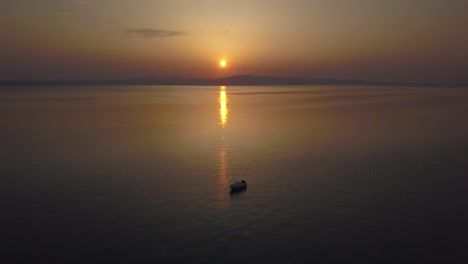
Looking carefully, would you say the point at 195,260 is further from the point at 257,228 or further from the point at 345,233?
the point at 345,233

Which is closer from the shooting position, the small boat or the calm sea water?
the calm sea water

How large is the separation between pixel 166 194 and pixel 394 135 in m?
53.6

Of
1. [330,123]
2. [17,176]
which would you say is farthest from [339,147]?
[17,176]

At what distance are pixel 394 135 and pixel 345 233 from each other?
2034 inches

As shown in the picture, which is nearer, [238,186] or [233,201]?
[233,201]

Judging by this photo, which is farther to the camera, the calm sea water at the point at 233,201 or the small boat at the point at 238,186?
the small boat at the point at 238,186

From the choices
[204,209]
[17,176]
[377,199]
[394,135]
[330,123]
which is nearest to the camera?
[204,209]

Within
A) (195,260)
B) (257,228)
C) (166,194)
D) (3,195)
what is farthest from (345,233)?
(3,195)

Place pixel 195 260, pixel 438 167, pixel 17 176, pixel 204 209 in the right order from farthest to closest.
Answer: pixel 438 167
pixel 17 176
pixel 204 209
pixel 195 260

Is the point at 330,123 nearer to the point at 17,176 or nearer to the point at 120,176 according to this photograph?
the point at 120,176

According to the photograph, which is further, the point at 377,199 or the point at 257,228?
the point at 377,199

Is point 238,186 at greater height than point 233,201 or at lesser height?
greater

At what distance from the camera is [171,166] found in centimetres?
4944

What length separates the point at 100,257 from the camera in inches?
1002
